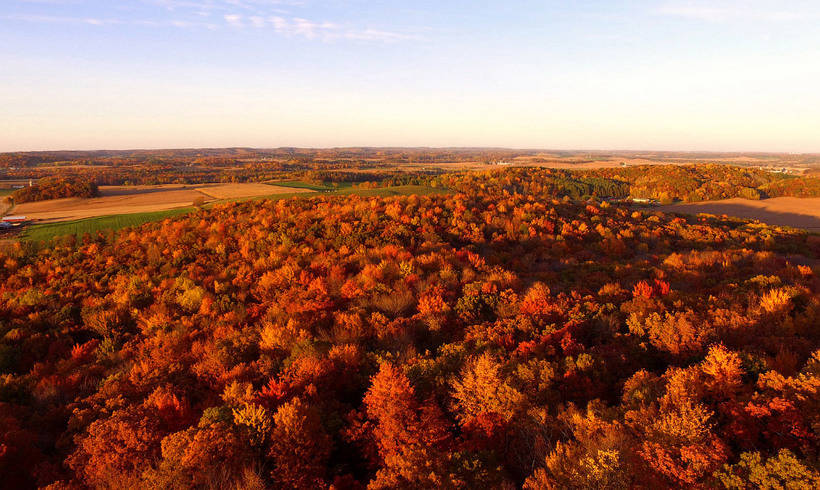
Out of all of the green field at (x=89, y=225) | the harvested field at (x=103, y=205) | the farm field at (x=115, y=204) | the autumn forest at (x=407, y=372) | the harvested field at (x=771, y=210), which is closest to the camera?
the autumn forest at (x=407, y=372)

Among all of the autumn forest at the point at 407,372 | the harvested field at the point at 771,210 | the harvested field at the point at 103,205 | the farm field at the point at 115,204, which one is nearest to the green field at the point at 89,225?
the farm field at the point at 115,204

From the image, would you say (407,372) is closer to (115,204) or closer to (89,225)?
(89,225)

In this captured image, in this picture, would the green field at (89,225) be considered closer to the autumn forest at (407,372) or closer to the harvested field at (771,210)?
the autumn forest at (407,372)

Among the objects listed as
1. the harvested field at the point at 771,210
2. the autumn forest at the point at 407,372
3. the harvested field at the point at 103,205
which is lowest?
the autumn forest at the point at 407,372

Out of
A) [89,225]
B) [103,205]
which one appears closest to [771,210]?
[89,225]

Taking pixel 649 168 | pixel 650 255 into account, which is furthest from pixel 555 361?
pixel 649 168

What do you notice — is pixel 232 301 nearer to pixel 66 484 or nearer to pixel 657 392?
pixel 66 484
